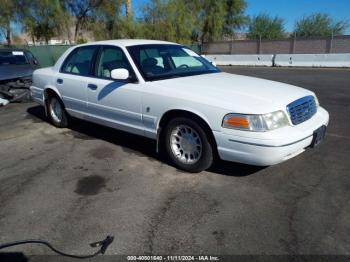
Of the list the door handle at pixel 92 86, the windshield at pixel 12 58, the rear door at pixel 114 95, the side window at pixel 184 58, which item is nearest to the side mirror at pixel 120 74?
the rear door at pixel 114 95

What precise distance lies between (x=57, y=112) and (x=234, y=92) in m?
3.88

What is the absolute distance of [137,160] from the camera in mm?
4914

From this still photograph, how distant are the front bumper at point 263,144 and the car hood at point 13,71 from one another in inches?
283

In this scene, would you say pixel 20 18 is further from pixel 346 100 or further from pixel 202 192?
pixel 202 192

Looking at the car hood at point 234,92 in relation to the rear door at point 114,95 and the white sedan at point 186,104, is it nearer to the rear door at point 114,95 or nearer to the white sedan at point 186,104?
the white sedan at point 186,104

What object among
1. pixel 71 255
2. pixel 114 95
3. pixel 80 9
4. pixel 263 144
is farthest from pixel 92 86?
pixel 80 9

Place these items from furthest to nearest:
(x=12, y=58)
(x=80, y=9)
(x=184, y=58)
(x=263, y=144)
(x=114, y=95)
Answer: (x=80, y=9)
(x=12, y=58)
(x=184, y=58)
(x=114, y=95)
(x=263, y=144)

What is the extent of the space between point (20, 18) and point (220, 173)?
26708 mm

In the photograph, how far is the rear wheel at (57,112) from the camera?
6.42 m

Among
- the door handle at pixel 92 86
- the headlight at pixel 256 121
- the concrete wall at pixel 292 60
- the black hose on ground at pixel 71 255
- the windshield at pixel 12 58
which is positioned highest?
the windshield at pixel 12 58

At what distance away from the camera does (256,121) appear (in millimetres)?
3678

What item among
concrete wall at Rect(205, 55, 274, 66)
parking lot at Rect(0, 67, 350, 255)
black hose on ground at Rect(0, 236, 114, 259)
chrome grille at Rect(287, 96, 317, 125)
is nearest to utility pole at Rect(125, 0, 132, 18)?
concrete wall at Rect(205, 55, 274, 66)

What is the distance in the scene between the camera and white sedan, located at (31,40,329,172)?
3746 millimetres

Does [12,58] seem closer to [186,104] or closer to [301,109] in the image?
[186,104]
